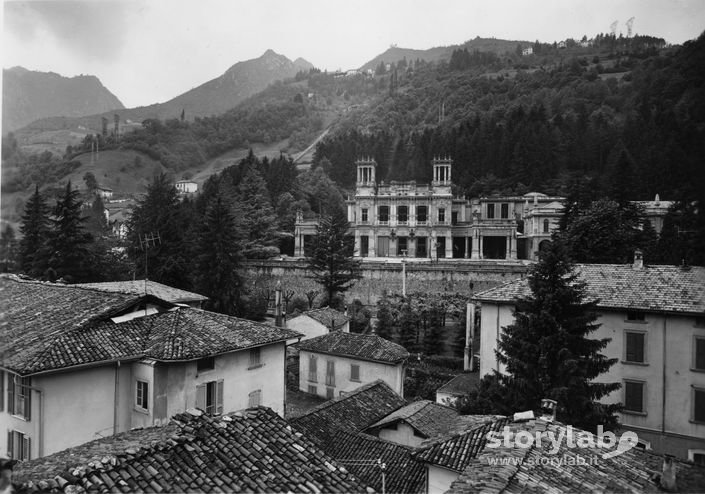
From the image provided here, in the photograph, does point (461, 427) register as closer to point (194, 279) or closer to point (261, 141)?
point (194, 279)

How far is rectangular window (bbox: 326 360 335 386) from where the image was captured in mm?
17656

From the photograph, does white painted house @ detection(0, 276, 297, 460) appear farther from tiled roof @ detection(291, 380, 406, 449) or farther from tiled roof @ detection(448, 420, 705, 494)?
tiled roof @ detection(448, 420, 705, 494)

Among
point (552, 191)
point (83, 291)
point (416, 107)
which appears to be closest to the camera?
point (83, 291)

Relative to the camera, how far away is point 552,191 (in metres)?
40.6

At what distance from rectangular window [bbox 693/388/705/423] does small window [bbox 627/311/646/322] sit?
2227 mm

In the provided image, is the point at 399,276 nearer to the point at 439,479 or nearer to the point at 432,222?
the point at 432,222

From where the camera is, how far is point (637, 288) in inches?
508

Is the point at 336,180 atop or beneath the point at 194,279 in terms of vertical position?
atop

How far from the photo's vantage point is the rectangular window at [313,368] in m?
18.1

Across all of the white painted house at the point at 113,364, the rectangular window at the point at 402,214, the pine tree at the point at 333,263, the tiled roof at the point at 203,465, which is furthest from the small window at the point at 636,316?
the rectangular window at the point at 402,214

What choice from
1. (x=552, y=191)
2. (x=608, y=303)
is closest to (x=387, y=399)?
(x=608, y=303)

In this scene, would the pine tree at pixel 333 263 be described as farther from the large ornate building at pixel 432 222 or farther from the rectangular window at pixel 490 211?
the rectangular window at pixel 490 211

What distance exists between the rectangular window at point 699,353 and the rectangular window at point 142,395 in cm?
1128

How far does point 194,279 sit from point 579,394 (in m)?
21.5
